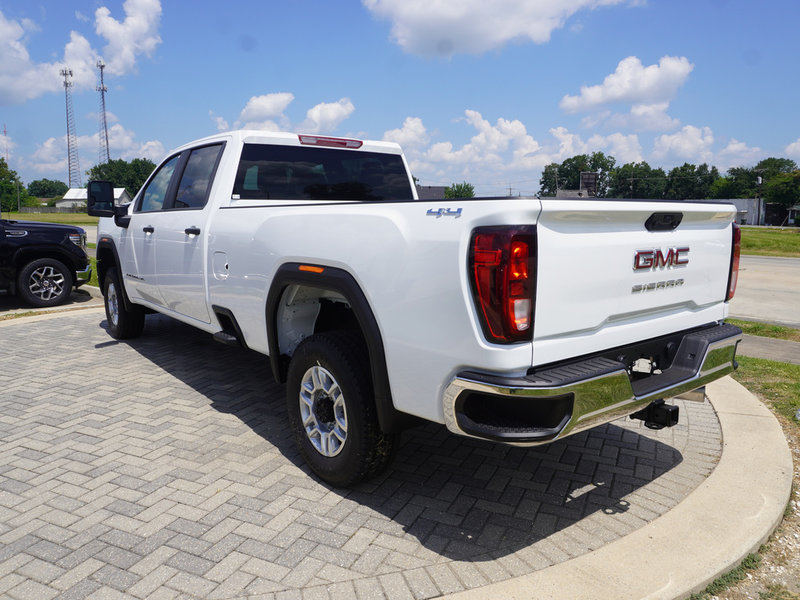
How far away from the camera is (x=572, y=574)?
2547 millimetres

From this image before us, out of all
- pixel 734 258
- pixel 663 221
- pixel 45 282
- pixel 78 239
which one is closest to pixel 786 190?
pixel 78 239

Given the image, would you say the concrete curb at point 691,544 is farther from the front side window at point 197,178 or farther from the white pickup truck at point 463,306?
the front side window at point 197,178

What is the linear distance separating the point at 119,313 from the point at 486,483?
17.0 feet

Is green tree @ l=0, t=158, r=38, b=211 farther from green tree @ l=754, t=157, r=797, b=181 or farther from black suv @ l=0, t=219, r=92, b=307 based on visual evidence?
green tree @ l=754, t=157, r=797, b=181

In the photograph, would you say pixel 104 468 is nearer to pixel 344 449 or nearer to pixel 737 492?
pixel 344 449

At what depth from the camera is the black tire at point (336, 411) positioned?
3.04 metres

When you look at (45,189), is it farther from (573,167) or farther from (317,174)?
(317,174)

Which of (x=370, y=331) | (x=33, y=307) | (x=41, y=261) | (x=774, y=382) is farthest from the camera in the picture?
(x=33, y=307)

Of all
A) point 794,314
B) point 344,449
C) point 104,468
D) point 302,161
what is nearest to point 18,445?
point 104,468

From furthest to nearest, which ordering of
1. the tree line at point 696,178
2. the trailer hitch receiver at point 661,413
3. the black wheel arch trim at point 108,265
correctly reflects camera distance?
1. the tree line at point 696,178
2. the black wheel arch trim at point 108,265
3. the trailer hitch receiver at point 661,413

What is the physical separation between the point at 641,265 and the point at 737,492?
1.50 metres

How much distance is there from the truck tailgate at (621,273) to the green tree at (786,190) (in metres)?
92.4

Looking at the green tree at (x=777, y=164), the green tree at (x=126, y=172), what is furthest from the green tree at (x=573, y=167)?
the green tree at (x=126, y=172)

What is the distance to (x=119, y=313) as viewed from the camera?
6895 mm
